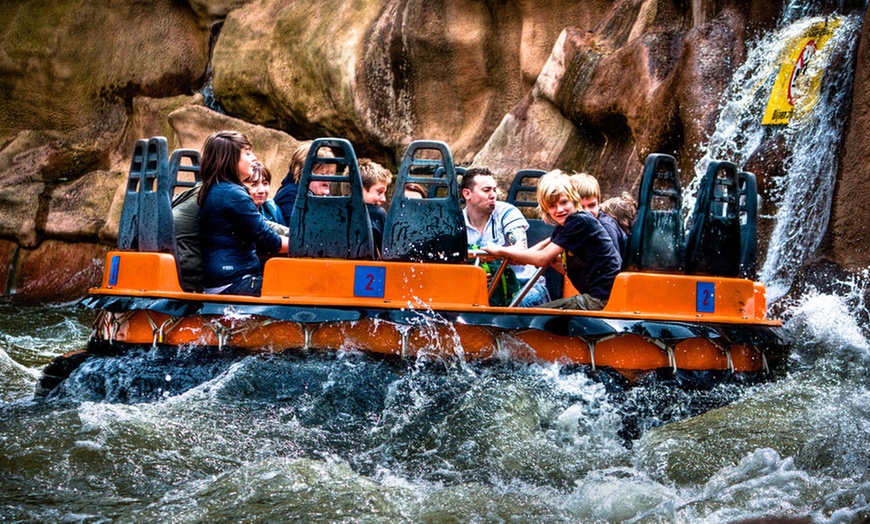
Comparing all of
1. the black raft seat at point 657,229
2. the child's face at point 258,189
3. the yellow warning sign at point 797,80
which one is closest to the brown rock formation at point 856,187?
the yellow warning sign at point 797,80

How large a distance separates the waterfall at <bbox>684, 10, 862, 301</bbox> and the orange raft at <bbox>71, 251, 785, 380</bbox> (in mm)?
3236

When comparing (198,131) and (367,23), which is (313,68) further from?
(198,131)

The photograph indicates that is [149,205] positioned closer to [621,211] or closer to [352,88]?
[621,211]

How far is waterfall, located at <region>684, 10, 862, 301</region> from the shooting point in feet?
25.2

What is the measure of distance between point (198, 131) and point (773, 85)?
6.63 metres

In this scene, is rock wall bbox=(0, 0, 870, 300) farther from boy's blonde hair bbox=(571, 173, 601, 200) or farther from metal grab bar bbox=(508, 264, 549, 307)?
metal grab bar bbox=(508, 264, 549, 307)

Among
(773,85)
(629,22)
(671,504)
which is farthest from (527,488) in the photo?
(629,22)

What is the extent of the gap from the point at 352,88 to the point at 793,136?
506 centimetres

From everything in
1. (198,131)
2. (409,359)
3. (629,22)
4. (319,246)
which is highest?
(629,22)

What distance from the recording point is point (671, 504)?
3.54 m

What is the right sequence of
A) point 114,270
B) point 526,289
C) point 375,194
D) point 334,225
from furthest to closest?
1. point 375,194
2. point 526,289
3. point 114,270
4. point 334,225

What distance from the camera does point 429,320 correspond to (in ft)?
14.0

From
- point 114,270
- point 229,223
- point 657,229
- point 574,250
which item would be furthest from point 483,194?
point 114,270

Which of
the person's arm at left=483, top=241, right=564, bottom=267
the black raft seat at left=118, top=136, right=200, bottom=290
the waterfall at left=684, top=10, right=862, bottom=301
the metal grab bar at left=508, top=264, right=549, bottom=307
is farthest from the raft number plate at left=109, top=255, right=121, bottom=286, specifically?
the waterfall at left=684, top=10, right=862, bottom=301
